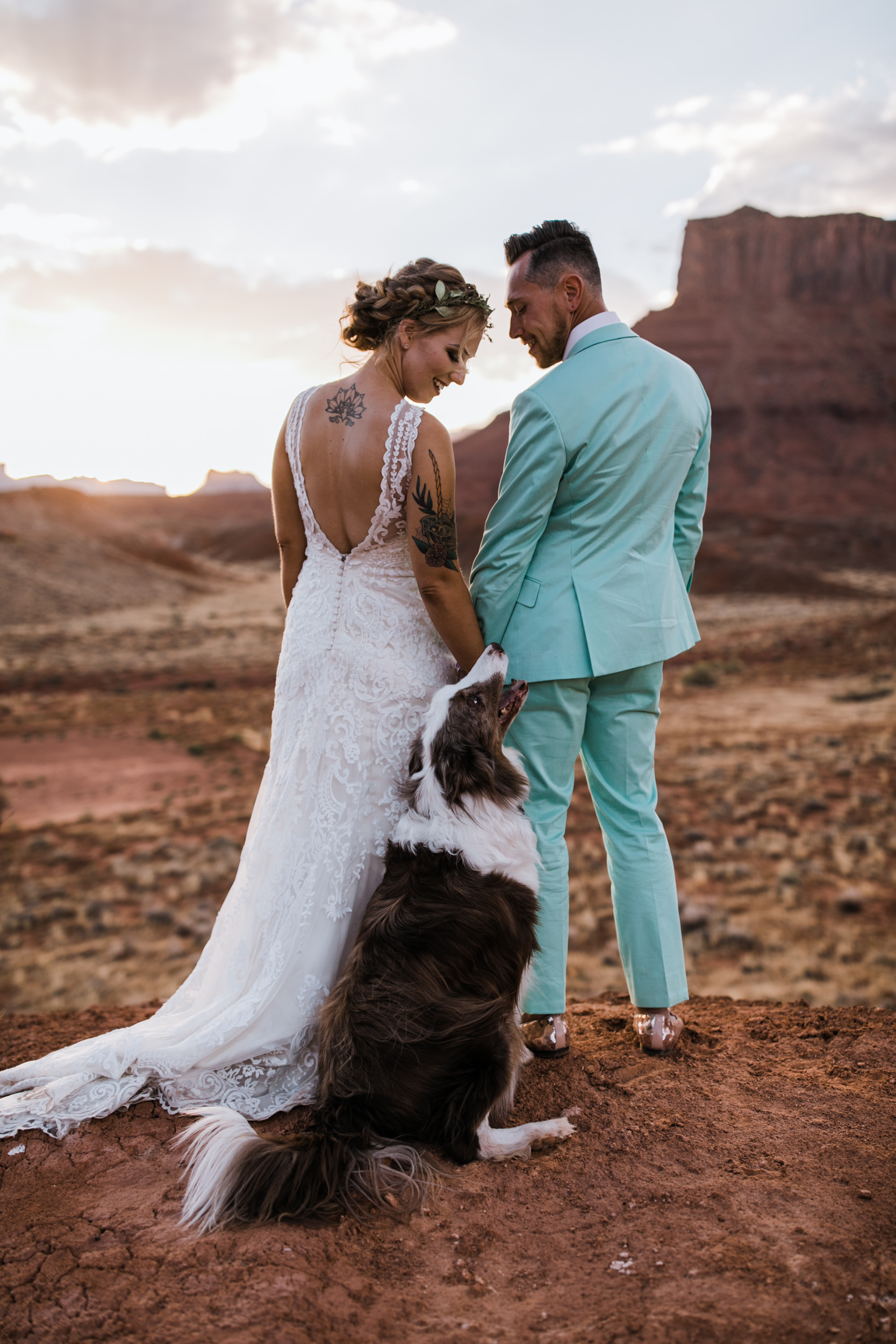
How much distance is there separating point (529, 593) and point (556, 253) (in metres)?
1.13

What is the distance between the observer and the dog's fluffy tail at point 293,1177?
2094 mm

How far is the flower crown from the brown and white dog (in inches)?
45.6

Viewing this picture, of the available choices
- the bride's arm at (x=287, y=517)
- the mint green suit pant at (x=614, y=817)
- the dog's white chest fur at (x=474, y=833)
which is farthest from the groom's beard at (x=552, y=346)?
the dog's white chest fur at (x=474, y=833)

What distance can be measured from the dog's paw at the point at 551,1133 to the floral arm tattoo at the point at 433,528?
1731 millimetres

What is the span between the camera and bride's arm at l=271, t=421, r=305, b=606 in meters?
2.78

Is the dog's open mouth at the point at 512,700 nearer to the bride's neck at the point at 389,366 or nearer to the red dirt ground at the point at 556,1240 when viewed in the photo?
the bride's neck at the point at 389,366

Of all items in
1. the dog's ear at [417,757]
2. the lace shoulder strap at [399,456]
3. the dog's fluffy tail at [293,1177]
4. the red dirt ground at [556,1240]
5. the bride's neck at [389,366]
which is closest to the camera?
the red dirt ground at [556,1240]

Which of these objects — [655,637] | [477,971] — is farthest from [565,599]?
[477,971]

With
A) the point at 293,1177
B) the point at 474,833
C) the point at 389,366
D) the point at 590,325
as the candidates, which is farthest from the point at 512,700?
the point at 293,1177

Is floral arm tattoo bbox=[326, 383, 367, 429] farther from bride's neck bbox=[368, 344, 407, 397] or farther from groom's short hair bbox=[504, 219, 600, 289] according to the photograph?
groom's short hair bbox=[504, 219, 600, 289]

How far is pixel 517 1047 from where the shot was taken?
2418 mm

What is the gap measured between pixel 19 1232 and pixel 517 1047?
1.39 m

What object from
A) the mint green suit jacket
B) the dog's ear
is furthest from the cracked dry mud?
the mint green suit jacket

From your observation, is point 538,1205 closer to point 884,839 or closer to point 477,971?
point 477,971
